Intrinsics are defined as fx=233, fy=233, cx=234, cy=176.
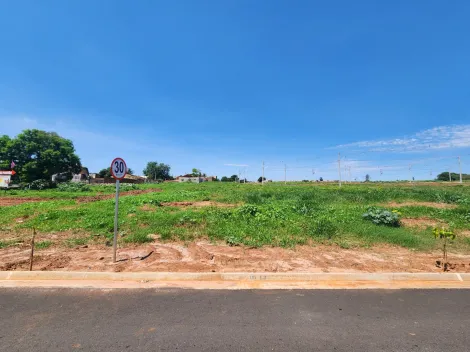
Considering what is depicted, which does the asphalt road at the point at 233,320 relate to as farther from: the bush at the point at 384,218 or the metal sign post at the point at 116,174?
the bush at the point at 384,218

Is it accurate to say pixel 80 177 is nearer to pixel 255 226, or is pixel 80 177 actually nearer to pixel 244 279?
pixel 255 226

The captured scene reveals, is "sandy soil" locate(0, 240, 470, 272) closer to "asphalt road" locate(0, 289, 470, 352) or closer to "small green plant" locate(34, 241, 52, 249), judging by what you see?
"small green plant" locate(34, 241, 52, 249)

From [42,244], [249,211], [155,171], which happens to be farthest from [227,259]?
[155,171]

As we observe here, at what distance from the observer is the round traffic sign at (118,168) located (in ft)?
17.9

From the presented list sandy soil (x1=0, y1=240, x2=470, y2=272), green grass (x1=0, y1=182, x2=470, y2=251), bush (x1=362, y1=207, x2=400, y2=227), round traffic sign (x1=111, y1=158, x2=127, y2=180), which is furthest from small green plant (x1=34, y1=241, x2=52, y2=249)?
bush (x1=362, y1=207, x2=400, y2=227)

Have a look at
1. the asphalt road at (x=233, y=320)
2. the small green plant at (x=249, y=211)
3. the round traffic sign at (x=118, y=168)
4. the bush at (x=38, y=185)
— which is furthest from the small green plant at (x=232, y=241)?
the bush at (x=38, y=185)

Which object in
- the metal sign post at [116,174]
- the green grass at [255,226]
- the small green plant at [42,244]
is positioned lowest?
the small green plant at [42,244]

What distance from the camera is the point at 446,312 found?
3.56 metres

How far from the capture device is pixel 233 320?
327 centimetres

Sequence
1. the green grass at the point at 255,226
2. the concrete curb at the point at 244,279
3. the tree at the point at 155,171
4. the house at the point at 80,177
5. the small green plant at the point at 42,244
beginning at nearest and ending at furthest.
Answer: the concrete curb at the point at 244,279, the small green plant at the point at 42,244, the green grass at the point at 255,226, the house at the point at 80,177, the tree at the point at 155,171

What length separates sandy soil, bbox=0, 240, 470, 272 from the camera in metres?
5.27

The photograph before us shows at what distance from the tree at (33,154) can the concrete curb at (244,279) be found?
140 ft

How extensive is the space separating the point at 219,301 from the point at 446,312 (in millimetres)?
3503

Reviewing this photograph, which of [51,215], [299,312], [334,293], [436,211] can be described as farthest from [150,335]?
[436,211]
